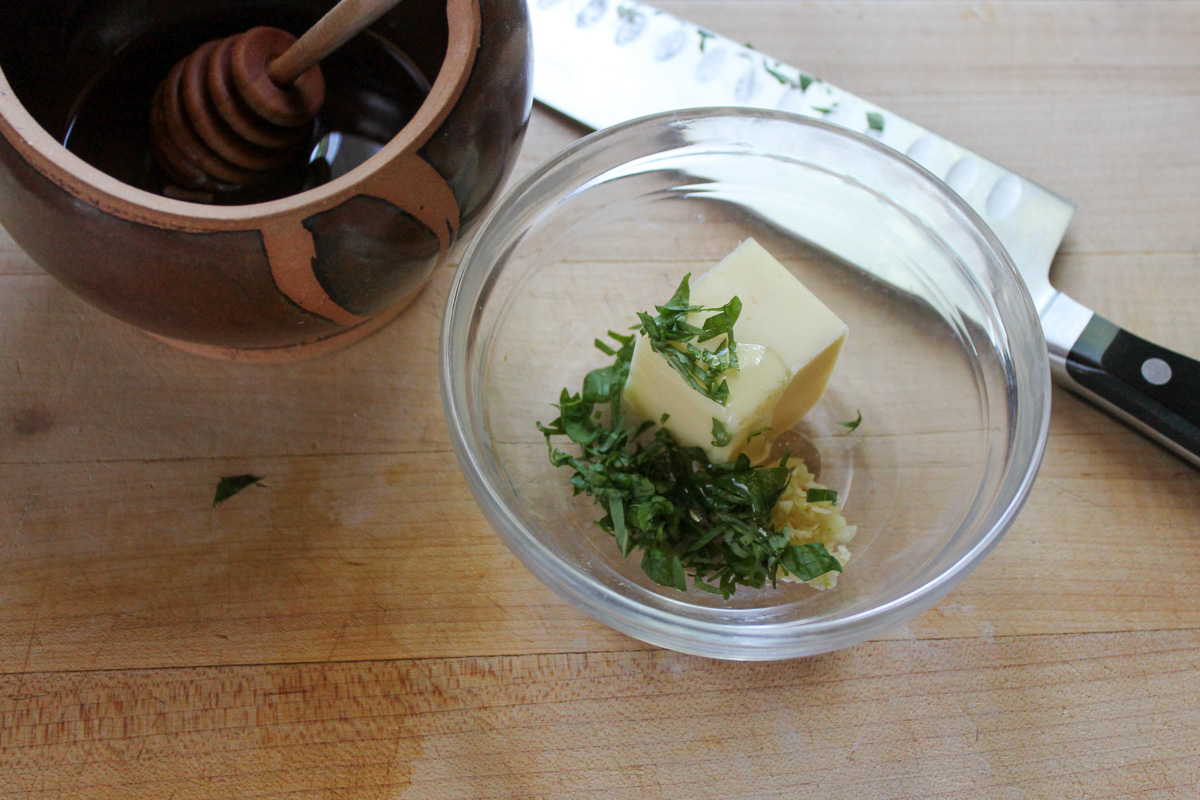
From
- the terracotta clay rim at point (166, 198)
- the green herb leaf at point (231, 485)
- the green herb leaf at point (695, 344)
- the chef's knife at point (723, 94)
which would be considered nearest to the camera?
the terracotta clay rim at point (166, 198)

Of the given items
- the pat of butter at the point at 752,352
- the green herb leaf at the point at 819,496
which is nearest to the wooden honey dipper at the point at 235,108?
the pat of butter at the point at 752,352

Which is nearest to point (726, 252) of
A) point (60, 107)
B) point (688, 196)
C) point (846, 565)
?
point (688, 196)

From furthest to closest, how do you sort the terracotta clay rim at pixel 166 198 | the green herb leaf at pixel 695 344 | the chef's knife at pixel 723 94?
1. the chef's knife at pixel 723 94
2. the green herb leaf at pixel 695 344
3. the terracotta clay rim at pixel 166 198

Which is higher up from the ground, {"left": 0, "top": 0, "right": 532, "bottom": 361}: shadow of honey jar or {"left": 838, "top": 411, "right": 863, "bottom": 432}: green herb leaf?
{"left": 0, "top": 0, "right": 532, "bottom": 361}: shadow of honey jar

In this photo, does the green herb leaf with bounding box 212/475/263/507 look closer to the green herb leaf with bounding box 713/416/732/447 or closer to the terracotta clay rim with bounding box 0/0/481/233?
the terracotta clay rim with bounding box 0/0/481/233

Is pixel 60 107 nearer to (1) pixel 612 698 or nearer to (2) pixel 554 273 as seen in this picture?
(2) pixel 554 273

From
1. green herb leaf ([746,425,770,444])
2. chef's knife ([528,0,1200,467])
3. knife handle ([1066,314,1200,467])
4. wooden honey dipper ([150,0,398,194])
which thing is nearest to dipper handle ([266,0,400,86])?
wooden honey dipper ([150,0,398,194])

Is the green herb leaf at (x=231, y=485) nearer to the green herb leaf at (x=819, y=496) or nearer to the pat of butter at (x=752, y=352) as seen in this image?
the pat of butter at (x=752, y=352)

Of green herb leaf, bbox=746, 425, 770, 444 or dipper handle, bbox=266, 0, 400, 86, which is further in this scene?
green herb leaf, bbox=746, 425, 770, 444
